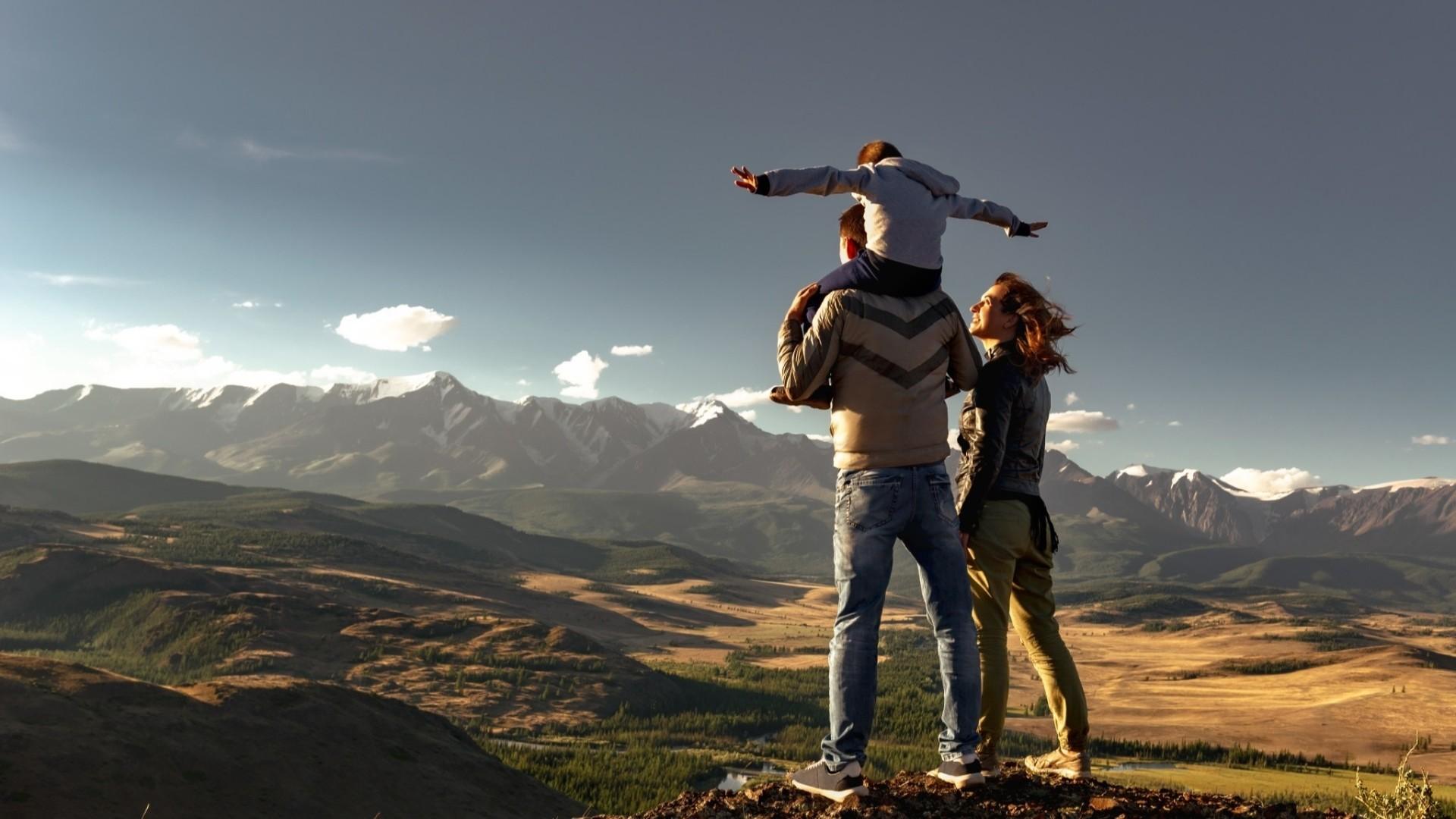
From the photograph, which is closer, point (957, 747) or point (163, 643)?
point (957, 747)

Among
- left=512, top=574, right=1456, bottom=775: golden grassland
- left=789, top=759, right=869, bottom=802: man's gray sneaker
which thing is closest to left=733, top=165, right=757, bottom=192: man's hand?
left=789, top=759, right=869, bottom=802: man's gray sneaker

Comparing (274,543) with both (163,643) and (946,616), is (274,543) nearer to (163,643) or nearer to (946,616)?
(163,643)

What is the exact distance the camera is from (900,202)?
18.2 feet

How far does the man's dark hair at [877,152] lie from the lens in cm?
600

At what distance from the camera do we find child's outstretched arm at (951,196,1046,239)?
236 inches

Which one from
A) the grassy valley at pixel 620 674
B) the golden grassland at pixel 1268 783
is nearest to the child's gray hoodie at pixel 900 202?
the golden grassland at pixel 1268 783

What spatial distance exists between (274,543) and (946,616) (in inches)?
6214

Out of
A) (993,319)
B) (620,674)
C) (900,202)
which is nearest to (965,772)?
(993,319)

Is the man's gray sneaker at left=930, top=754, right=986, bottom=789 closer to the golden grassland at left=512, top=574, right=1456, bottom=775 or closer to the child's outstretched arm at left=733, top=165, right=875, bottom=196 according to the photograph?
the child's outstretched arm at left=733, top=165, right=875, bottom=196

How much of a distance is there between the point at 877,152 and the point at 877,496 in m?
2.50

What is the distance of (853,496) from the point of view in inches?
210

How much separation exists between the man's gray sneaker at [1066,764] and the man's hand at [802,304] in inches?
152

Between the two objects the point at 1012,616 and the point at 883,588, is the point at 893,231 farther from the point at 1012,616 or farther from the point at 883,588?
the point at 1012,616

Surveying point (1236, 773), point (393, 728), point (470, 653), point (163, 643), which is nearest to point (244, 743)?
point (393, 728)
